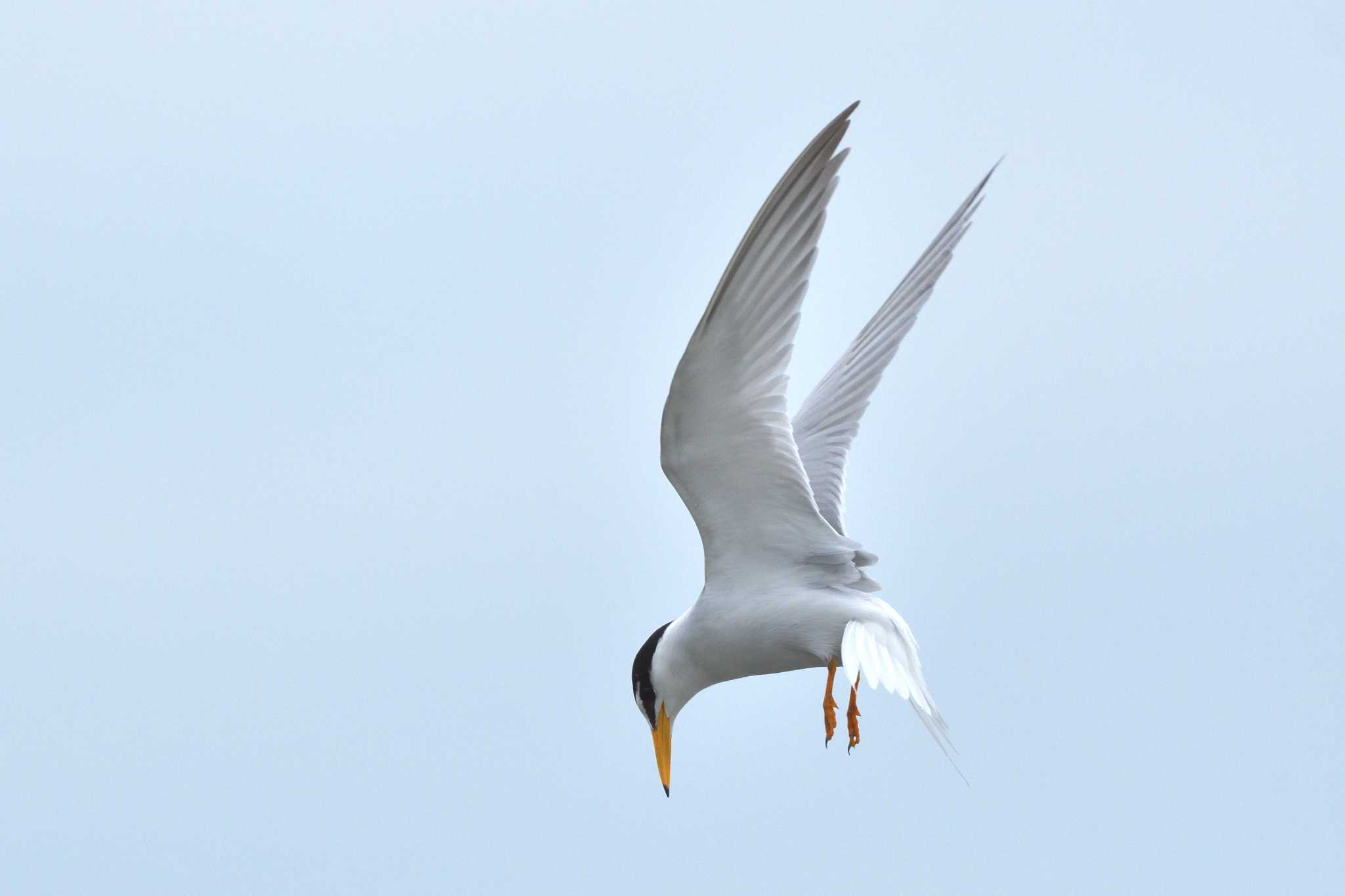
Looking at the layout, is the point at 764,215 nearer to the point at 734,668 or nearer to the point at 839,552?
the point at 839,552

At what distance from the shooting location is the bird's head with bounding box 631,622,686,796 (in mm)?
9141

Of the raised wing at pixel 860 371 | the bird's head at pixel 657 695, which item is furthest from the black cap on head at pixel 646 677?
the raised wing at pixel 860 371

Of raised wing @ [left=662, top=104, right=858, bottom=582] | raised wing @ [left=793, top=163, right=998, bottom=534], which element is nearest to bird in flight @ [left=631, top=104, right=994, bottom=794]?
raised wing @ [left=662, top=104, right=858, bottom=582]

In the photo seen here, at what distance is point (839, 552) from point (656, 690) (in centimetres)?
117

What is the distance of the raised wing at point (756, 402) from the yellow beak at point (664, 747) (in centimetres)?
102

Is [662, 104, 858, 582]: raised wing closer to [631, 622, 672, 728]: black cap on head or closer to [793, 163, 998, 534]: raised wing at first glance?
[631, 622, 672, 728]: black cap on head

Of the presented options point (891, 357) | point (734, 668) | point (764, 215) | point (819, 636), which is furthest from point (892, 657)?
point (891, 357)

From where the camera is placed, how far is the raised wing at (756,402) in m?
7.75

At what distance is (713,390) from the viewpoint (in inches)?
314

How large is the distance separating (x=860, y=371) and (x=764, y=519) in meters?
2.21

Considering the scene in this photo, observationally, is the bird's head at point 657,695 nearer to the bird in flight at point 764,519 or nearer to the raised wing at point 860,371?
the bird in flight at point 764,519

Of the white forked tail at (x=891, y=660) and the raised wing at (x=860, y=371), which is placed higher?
the raised wing at (x=860, y=371)

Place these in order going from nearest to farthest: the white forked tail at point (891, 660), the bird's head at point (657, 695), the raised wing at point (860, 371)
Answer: the white forked tail at point (891, 660) → the bird's head at point (657, 695) → the raised wing at point (860, 371)

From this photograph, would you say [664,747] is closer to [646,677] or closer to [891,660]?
[646,677]
